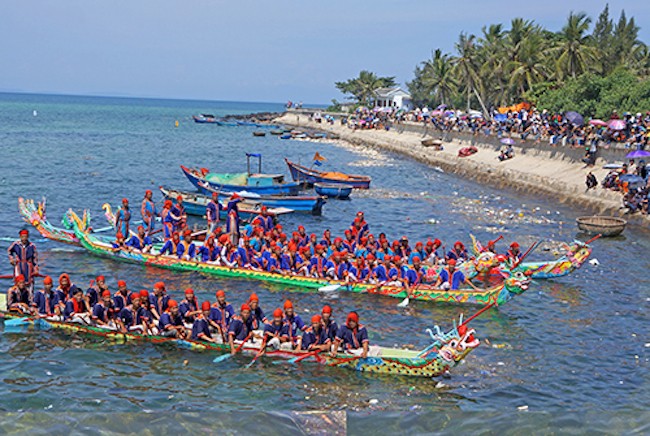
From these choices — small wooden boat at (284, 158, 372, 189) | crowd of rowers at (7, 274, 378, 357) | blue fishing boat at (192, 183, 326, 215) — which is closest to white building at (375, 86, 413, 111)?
small wooden boat at (284, 158, 372, 189)

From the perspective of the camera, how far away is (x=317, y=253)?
2367cm

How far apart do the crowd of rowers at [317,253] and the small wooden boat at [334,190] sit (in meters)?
17.7

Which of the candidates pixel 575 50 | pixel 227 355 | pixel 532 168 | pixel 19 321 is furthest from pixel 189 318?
pixel 575 50

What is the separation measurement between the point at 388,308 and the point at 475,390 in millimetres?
6196

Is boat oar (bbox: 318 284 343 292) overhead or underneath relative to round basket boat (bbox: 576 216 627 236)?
underneath

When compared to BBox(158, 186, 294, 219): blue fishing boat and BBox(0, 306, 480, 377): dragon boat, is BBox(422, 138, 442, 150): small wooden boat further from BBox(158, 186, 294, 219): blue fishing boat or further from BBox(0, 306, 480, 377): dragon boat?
BBox(0, 306, 480, 377): dragon boat

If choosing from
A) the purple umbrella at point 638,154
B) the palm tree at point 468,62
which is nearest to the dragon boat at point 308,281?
the purple umbrella at point 638,154

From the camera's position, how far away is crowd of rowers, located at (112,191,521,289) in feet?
74.6

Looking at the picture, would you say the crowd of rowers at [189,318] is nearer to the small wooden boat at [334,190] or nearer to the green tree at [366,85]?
the small wooden boat at [334,190]

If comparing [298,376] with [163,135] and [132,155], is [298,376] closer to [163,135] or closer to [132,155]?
[132,155]

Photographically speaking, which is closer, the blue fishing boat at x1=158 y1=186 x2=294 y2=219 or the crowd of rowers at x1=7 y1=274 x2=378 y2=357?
the crowd of rowers at x1=7 y1=274 x2=378 y2=357

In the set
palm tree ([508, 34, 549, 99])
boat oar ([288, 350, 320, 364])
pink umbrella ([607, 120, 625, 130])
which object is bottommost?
boat oar ([288, 350, 320, 364])

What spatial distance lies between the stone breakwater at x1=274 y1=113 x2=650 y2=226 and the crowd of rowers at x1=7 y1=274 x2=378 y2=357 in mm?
22614

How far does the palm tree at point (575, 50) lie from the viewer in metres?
60.8
